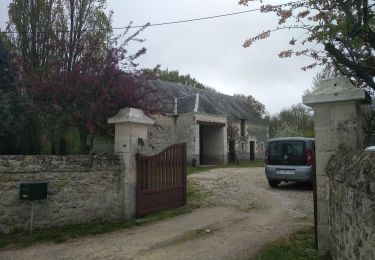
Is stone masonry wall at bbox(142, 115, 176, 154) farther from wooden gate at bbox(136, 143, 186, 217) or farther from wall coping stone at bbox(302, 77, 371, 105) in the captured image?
wall coping stone at bbox(302, 77, 371, 105)

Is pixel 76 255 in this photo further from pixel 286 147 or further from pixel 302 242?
pixel 286 147

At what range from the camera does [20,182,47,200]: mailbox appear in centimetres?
678

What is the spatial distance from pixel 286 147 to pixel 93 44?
Answer: 710 cm

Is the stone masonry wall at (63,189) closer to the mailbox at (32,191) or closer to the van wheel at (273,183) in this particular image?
the mailbox at (32,191)

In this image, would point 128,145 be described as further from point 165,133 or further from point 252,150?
point 252,150

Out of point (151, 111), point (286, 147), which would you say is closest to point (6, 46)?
point (151, 111)

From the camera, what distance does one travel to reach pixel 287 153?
41.1 ft

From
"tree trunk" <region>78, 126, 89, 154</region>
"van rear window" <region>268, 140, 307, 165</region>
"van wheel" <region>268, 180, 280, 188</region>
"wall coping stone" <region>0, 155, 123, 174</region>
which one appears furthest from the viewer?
"van wheel" <region>268, 180, 280, 188</region>

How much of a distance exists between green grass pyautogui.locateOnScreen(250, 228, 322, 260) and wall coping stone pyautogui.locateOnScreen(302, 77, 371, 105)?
2.20m

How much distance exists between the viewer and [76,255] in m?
5.68

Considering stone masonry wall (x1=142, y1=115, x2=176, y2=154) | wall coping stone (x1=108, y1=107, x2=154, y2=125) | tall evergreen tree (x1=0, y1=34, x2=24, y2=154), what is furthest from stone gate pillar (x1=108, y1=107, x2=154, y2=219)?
stone masonry wall (x1=142, y1=115, x2=176, y2=154)

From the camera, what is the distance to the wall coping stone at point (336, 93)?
16.6ft

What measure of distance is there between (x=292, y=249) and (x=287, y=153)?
23.7 ft

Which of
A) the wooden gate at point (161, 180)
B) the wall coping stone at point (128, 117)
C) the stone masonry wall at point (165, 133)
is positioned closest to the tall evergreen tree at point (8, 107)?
the wall coping stone at point (128, 117)
